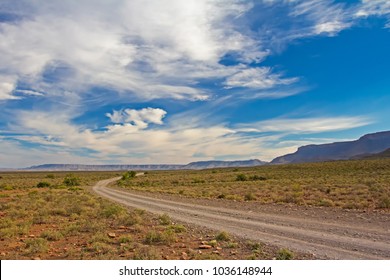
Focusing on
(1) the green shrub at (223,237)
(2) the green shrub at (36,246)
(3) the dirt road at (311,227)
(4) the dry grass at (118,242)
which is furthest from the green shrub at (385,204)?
(2) the green shrub at (36,246)

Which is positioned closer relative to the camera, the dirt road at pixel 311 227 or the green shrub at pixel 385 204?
the dirt road at pixel 311 227

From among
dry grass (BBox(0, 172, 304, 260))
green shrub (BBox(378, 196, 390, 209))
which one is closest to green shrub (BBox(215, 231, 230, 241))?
dry grass (BBox(0, 172, 304, 260))

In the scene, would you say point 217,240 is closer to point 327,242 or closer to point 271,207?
point 327,242

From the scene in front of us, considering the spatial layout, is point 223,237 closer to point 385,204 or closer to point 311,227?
point 311,227

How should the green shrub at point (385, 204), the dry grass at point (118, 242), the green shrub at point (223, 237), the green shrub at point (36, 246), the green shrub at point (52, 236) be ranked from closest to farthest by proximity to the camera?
the dry grass at point (118, 242) → the green shrub at point (36, 246) → the green shrub at point (223, 237) → the green shrub at point (52, 236) → the green shrub at point (385, 204)

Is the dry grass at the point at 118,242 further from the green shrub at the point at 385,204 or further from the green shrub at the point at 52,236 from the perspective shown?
the green shrub at the point at 385,204

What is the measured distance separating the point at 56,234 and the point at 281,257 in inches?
342

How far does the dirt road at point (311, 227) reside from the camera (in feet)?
32.7

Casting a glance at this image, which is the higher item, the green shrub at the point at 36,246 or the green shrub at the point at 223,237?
the green shrub at the point at 36,246

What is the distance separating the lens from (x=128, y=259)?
9562 millimetres

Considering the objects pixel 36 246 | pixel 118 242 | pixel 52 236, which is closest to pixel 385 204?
pixel 118 242

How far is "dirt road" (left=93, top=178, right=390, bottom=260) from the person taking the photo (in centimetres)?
996

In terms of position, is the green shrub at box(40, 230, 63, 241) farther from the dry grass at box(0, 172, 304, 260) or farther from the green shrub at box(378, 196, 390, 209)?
the green shrub at box(378, 196, 390, 209)

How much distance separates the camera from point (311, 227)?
1384 cm
